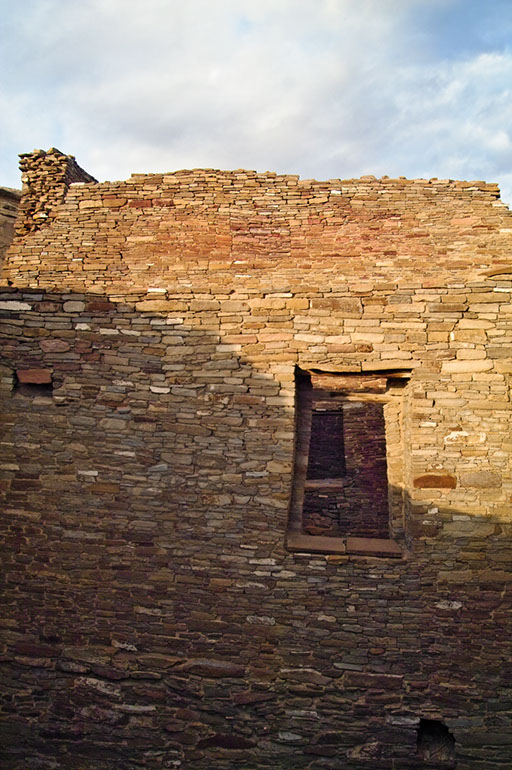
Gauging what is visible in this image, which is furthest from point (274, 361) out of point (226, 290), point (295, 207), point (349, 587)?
point (295, 207)

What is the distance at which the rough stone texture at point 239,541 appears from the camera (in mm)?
4930

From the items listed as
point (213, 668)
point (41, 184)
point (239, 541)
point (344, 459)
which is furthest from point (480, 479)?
point (41, 184)

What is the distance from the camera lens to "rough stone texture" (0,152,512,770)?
16.2 feet

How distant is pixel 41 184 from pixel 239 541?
1076 cm

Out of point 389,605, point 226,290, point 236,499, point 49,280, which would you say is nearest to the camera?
point 389,605

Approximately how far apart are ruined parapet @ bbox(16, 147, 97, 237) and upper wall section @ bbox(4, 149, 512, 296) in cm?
2

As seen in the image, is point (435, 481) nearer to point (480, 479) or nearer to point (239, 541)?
point (480, 479)

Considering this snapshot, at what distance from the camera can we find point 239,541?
5312 mm

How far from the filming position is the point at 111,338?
5.85m

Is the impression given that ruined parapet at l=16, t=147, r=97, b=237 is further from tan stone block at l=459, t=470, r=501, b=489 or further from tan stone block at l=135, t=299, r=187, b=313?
tan stone block at l=459, t=470, r=501, b=489

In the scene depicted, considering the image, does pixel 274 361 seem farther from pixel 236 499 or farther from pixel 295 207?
pixel 295 207

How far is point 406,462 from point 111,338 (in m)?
3.57

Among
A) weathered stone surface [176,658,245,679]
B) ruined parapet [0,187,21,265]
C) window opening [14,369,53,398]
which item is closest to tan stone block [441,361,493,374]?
weathered stone surface [176,658,245,679]

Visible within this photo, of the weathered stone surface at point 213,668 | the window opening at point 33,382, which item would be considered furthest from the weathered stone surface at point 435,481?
the window opening at point 33,382
